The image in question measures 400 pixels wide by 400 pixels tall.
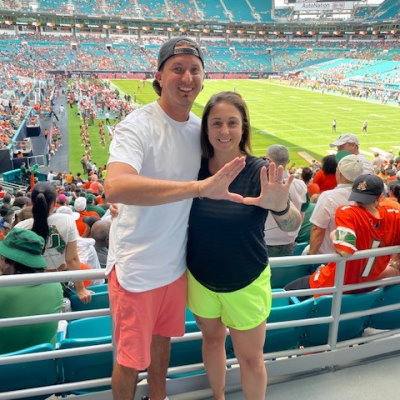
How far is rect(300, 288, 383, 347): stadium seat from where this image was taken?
2.91 meters

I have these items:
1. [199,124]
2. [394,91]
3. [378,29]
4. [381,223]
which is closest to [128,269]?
[199,124]

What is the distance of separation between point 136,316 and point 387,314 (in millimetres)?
2044

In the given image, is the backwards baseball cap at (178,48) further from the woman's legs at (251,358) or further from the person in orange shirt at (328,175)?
the person in orange shirt at (328,175)

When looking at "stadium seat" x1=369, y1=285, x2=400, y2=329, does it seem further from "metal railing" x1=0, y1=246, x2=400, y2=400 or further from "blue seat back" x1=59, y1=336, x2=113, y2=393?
"blue seat back" x1=59, y1=336, x2=113, y2=393

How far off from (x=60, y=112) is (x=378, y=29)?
65.4 m

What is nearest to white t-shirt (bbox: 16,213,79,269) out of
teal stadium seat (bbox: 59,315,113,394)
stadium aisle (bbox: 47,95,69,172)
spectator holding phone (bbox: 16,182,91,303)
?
spectator holding phone (bbox: 16,182,91,303)

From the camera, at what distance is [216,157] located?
6.90ft

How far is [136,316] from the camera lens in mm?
2066

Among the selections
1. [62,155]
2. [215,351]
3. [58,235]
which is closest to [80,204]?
[58,235]

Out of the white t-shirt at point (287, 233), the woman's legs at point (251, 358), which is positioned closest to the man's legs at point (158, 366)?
the woman's legs at point (251, 358)

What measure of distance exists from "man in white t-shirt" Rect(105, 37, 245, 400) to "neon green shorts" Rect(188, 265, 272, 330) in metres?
0.13

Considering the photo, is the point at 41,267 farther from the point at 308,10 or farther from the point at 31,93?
the point at 308,10

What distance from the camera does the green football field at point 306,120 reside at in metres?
21.6

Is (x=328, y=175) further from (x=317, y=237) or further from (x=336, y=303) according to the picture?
(x=336, y=303)
